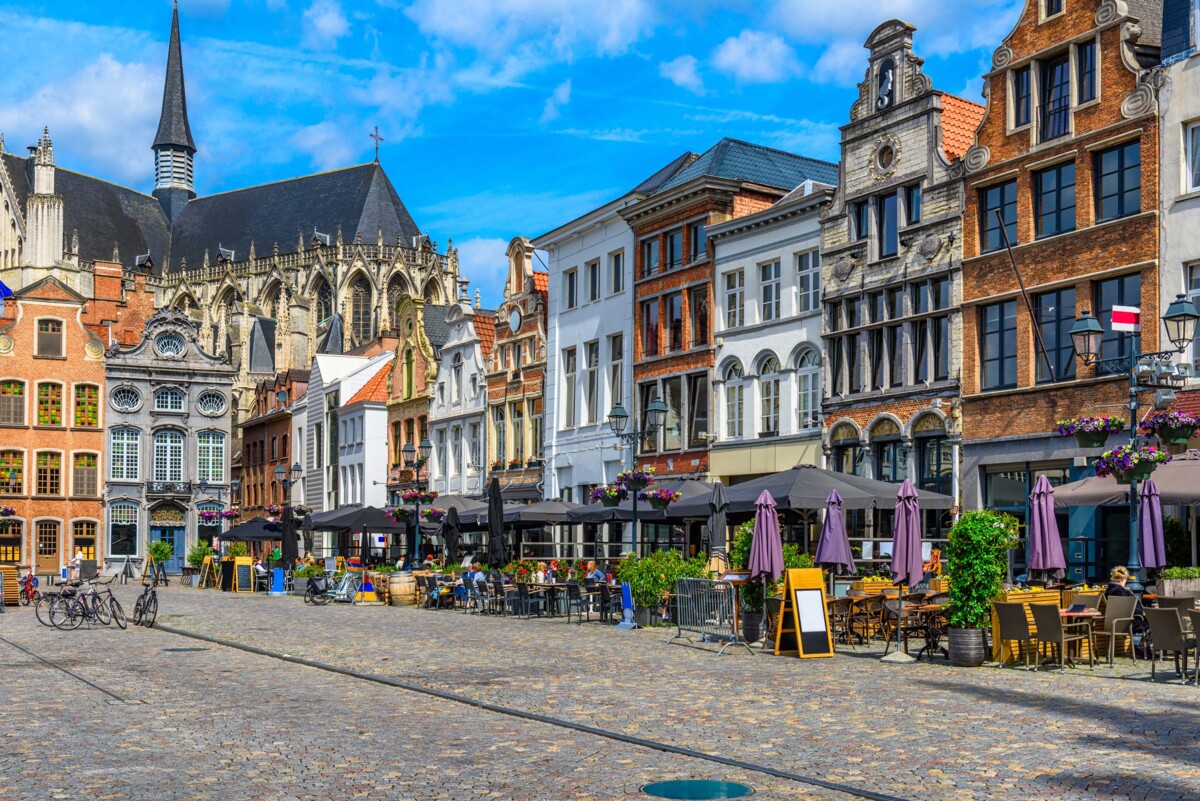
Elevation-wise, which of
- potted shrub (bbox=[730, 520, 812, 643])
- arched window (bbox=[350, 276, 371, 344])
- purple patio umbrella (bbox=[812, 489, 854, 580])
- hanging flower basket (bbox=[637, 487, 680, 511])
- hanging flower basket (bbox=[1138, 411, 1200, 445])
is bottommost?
potted shrub (bbox=[730, 520, 812, 643])

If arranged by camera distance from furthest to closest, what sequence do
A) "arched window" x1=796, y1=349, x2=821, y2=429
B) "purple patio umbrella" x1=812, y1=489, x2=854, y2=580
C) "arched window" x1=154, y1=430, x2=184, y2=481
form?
1. "arched window" x1=154, y1=430, x2=184, y2=481
2. "arched window" x1=796, y1=349, x2=821, y2=429
3. "purple patio umbrella" x1=812, y1=489, x2=854, y2=580

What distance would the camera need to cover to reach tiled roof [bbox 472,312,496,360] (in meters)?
51.7

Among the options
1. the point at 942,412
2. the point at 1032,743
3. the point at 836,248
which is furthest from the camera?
the point at 836,248

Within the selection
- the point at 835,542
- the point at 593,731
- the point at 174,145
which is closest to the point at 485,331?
the point at 835,542

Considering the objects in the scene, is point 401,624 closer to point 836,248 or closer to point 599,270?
point 836,248

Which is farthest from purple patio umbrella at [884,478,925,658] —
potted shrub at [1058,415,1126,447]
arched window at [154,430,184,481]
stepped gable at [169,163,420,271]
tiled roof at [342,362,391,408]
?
stepped gable at [169,163,420,271]

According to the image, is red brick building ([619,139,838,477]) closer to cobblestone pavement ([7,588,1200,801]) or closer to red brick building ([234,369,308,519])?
cobblestone pavement ([7,588,1200,801])

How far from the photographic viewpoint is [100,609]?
85.6 ft

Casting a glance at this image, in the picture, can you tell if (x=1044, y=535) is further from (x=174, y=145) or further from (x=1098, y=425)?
(x=174, y=145)

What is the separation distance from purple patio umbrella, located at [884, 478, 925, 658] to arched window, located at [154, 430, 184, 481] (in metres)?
59.7

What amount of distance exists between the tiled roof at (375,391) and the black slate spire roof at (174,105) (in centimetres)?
7676

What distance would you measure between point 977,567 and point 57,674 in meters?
10.9

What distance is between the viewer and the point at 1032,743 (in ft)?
35.4

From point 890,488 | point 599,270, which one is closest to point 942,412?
point 890,488
